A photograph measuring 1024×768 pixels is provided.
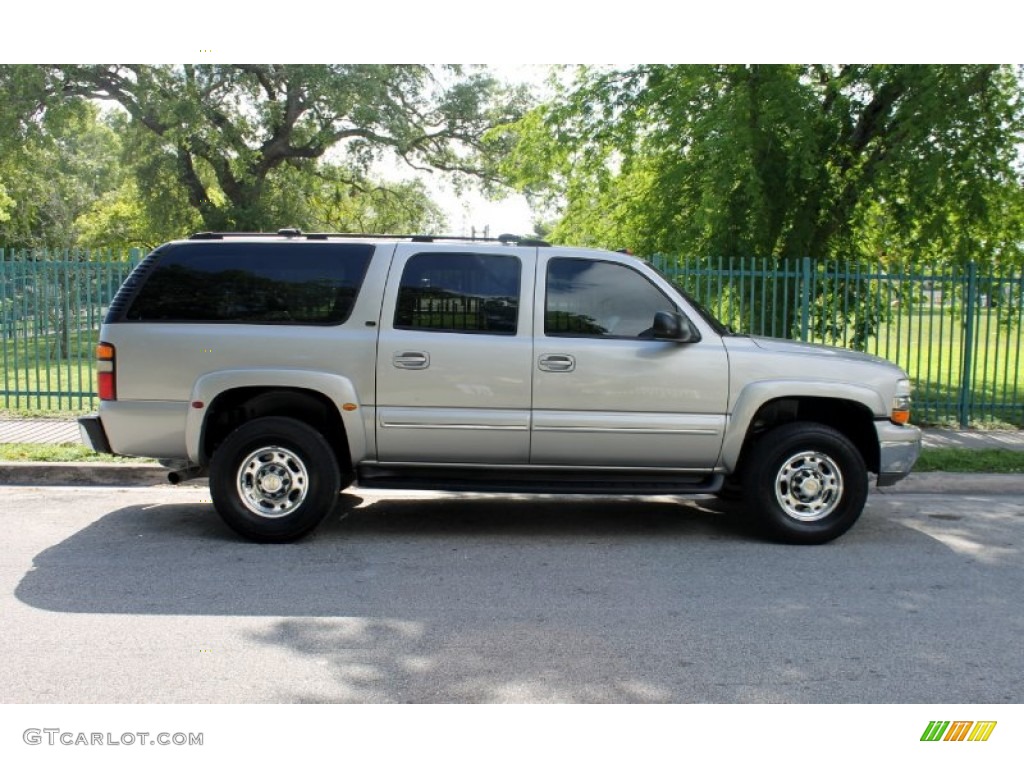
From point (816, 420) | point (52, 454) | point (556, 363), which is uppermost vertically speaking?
point (556, 363)

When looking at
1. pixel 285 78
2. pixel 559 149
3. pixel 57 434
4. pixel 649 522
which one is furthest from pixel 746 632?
pixel 285 78

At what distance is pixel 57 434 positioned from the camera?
1044cm

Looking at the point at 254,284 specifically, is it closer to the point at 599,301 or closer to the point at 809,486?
the point at 599,301

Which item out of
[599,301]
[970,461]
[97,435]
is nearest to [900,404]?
[599,301]

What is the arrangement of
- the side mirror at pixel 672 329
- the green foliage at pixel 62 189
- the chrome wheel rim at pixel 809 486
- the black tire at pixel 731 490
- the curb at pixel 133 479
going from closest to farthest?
the side mirror at pixel 672 329 → the chrome wheel rim at pixel 809 486 → the black tire at pixel 731 490 → the curb at pixel 133 479 → the green foliage at pixel 62 189

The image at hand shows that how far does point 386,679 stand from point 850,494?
380cm

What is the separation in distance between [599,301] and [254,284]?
2.41 metres

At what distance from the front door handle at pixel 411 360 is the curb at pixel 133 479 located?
3.21 metres

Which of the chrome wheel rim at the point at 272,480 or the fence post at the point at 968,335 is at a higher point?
the fence post at the point at 968,335

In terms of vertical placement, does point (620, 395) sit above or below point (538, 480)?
above

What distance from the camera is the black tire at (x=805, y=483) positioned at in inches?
259

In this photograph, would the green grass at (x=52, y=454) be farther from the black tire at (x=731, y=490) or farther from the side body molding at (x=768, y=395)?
the side body molding at (x=768, y=395)

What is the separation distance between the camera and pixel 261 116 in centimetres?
2555

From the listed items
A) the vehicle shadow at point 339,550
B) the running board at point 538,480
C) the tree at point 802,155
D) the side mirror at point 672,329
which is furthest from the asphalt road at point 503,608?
the tree at point 802,155
